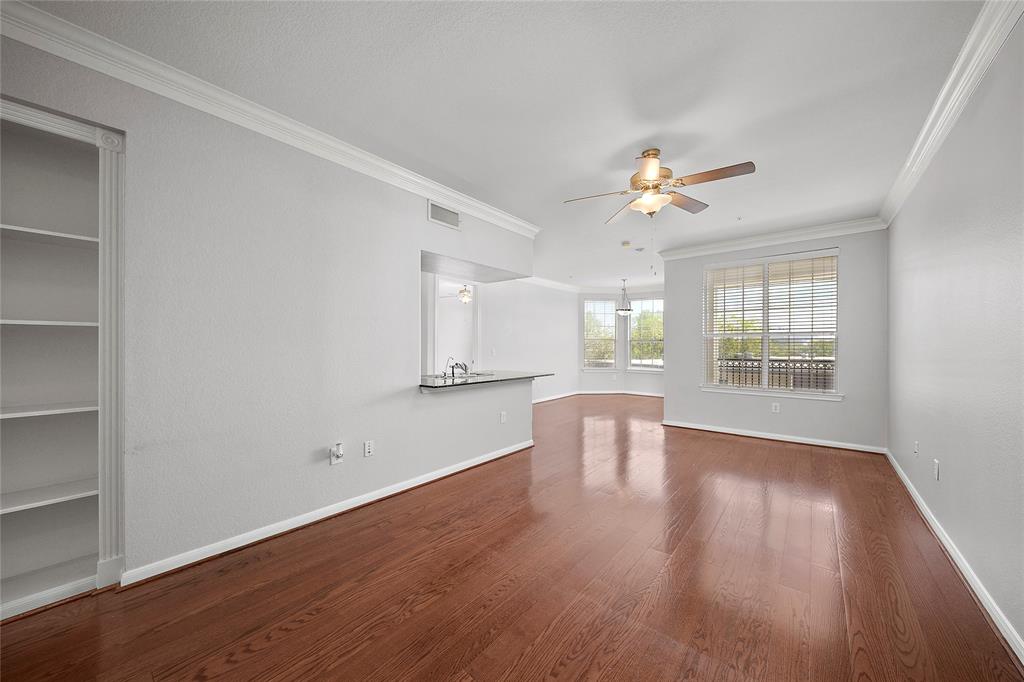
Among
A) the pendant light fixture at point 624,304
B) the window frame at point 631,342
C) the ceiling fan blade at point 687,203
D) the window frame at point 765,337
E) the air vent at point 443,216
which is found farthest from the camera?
the window frame at point 631,342

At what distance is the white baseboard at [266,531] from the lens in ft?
7.32

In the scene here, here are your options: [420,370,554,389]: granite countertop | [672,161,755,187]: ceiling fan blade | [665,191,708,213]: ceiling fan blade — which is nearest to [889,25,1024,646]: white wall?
[672,161,755,187]: ceiling fan blade

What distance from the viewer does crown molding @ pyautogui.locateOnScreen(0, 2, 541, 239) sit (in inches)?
73.7

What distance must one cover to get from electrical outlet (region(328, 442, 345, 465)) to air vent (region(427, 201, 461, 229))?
2113 millimetres

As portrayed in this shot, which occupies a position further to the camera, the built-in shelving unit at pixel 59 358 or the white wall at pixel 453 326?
the white wall at pixel 453 326

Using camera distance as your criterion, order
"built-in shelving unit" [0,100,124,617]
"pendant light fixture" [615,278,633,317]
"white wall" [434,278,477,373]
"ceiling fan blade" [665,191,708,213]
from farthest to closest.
Result: "pendant light fixture" [615,278,633,317], "white wall" [434,278,477,373], "ceiling fan blade" [665,191,708,213], "built-in shelving unit" [0,100,124,617]

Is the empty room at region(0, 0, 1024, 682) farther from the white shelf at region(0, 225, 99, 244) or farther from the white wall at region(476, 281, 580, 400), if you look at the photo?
the white wall at region(476, 281, 580, 400)

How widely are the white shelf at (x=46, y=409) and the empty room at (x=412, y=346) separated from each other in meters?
0.02

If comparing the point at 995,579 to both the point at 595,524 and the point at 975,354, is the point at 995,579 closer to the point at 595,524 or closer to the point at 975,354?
the point at 975,354

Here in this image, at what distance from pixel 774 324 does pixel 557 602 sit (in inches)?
197

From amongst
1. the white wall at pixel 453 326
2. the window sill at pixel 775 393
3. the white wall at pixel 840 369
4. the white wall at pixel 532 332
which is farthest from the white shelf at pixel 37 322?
the window sill at pixel 775 393

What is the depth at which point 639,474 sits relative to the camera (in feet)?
13.1

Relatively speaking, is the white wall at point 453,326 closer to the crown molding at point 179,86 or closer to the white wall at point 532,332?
the white wall at point 532,332

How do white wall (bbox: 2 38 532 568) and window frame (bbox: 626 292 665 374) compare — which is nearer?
white wall (bbox: 2 38 532 568)
